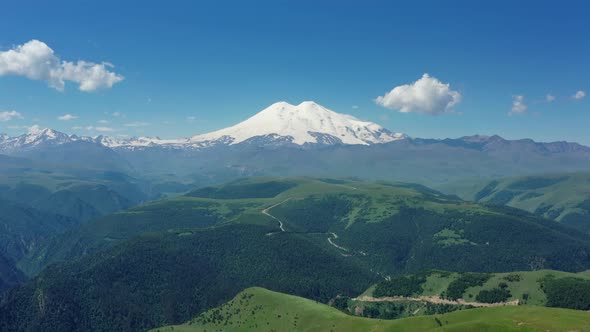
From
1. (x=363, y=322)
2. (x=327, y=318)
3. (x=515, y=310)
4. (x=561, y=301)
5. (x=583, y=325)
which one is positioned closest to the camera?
(x=583, y=325)

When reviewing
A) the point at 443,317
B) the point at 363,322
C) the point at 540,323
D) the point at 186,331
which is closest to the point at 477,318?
the point at 443,317

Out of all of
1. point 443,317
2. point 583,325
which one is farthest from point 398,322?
point 583,325

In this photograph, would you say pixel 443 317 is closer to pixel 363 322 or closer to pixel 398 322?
pixel 398 322

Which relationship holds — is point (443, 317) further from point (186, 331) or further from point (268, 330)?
point (186, 331)

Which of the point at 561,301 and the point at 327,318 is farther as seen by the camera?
the point at 561,301

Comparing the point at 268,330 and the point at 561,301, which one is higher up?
the point at 561,301

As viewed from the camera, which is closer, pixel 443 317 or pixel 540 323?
pixel 540 323

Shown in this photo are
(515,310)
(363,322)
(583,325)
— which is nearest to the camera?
(583,325)

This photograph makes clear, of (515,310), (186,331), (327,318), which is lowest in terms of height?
(186,331)

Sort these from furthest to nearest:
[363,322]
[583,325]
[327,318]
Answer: [327,318], [363,322], [583,325]
